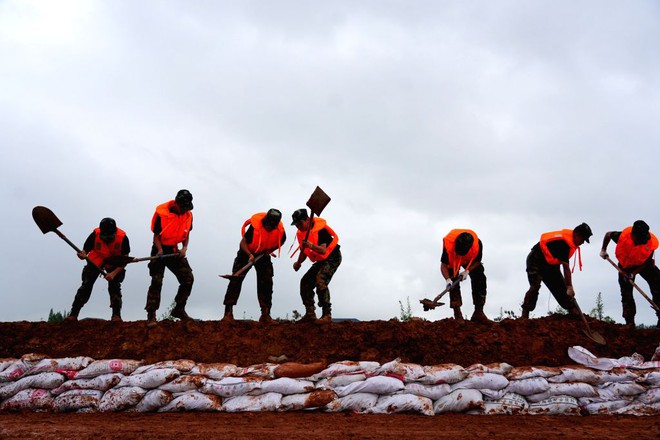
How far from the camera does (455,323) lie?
681 centimetres

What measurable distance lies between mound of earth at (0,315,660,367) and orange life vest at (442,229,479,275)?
2.67ft

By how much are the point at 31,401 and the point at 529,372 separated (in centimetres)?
475

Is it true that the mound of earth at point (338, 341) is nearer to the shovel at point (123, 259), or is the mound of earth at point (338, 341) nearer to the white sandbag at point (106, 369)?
the white sandbag at point (106, 369)

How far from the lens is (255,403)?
18.1 ft

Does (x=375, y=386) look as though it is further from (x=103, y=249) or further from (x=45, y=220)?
(x=45, y=220)

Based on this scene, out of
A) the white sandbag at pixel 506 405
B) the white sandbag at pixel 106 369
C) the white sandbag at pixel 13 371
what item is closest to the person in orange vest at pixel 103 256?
the white sandbag at pixel 13 371

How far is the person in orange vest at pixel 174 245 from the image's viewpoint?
286 inches

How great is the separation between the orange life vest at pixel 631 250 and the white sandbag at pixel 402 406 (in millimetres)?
3843

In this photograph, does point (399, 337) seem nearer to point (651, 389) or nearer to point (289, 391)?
point (289, 391)

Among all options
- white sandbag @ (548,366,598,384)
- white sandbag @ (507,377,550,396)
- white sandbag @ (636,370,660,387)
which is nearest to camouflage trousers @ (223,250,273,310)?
white sandbag @ (507,377,550,396)

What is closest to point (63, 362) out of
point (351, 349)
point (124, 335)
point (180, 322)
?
point (124, 335)

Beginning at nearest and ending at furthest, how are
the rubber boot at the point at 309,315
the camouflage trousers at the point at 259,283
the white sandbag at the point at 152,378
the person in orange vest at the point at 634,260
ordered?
the white sandbag at the point at 152,378, the rubber boot at the point at 309,315, the camouflage trousers at the point at 259,283, the person in orange vest at the point at 634,260

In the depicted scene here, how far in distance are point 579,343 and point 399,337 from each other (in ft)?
6.38

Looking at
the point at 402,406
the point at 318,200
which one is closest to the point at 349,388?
the point at 402,406
